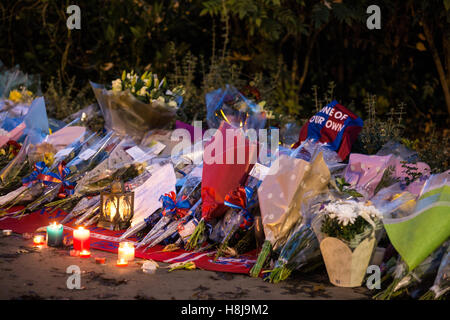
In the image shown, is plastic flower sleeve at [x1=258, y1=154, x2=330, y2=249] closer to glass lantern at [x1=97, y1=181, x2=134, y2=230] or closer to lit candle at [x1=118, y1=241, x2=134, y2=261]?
lit candle at [x1=118, y1=241, x2=134, y2=261]

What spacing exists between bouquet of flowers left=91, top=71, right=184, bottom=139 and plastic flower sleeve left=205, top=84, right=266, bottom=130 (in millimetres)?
358

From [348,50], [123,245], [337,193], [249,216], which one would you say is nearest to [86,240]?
[123,245]

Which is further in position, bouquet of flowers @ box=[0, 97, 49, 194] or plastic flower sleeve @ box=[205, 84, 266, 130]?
plastic flower sleeve @ box=[205, 84, 266, 130]

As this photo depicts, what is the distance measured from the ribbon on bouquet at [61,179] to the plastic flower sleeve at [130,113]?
2.49 ft

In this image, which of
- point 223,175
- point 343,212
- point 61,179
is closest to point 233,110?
point 223,175

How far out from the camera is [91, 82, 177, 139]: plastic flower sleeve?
5.08 metres

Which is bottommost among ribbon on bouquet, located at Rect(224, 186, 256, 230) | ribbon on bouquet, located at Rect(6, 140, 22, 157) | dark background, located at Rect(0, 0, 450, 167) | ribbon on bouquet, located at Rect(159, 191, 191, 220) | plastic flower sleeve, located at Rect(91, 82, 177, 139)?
ribbon on bouquet, located at Rect(159, 191, 191, 220)

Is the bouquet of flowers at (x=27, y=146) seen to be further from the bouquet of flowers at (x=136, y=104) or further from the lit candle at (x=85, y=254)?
the lit candle at (x=85, y=254)

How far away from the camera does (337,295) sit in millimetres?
2947

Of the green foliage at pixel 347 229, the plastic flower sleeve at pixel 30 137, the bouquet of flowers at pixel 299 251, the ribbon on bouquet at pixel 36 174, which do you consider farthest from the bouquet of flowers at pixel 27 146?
the green foliage at pixel 347 229

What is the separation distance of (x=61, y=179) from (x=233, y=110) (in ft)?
5.43

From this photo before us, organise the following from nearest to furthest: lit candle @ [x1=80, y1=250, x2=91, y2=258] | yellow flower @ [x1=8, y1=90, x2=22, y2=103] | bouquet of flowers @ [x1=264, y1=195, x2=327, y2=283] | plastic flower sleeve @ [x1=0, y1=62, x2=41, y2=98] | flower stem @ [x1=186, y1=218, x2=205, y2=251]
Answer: bouquet of flowers @ [x1=264, y1=195, x2=327, y2=283] → lit candle @ [x1=80, y1=250, x2=91, y2=258] → flower stem @ [x1=186, y1=218, x2=205, y2=251] → yellow flower @ [x1=8, y1=90, x2=22, y2=103] → plastic flower sleeve @ [x1=0, y1=62, x2=41, y2=98]

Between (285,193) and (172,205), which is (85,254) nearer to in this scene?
(172,205)

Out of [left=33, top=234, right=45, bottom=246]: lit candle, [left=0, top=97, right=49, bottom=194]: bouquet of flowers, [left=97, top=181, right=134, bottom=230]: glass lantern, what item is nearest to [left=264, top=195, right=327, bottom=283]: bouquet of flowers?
[left=97, top=181, right=134, bottom=230]: glass lantern
